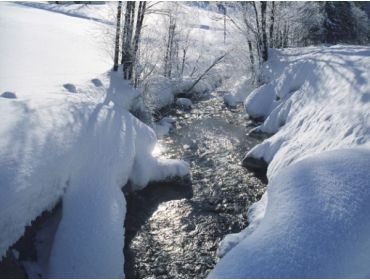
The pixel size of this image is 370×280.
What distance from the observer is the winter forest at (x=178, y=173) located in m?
6.82

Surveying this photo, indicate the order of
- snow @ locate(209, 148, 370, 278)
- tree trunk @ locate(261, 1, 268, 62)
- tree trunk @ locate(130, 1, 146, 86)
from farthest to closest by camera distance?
tree trunk @ locate(261, 1, 268, 62) < tree trunk @ locate(130, 1, 146, 86) < snow @ locate(209, 148, 370, 278)

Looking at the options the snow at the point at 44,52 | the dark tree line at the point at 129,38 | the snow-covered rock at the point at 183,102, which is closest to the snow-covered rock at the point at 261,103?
the snow-covered rock at the point at 183,102

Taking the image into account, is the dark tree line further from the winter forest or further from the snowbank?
the snowbank

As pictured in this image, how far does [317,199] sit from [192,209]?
3.91 m

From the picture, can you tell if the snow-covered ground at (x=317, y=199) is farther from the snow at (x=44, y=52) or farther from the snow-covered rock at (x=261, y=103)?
the snow at (x=44, y=52)

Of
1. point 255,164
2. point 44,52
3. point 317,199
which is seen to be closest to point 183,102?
point 255,164

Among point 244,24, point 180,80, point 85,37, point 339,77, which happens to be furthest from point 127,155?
point 85,37

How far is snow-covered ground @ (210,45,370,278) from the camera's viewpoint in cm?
611

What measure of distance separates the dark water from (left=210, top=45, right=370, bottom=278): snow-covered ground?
707 mm

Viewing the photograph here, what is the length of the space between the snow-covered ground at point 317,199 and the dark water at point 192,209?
0.71 metres

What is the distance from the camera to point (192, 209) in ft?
34.0

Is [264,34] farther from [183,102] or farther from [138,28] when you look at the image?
[138,28]

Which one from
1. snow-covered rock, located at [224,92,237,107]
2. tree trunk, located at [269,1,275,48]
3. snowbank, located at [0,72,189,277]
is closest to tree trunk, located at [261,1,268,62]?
tree trunk, located at [269,1,275,48]

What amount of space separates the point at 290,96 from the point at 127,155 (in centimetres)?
840
